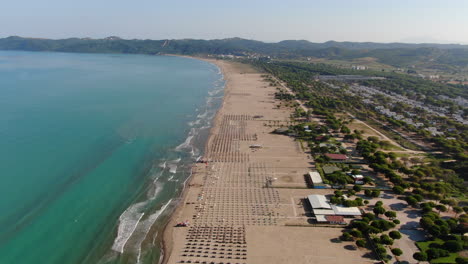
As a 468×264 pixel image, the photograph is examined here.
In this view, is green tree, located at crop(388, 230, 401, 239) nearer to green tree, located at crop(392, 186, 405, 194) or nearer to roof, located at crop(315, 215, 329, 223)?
roof, located at crop(315, 215, 329, 223)

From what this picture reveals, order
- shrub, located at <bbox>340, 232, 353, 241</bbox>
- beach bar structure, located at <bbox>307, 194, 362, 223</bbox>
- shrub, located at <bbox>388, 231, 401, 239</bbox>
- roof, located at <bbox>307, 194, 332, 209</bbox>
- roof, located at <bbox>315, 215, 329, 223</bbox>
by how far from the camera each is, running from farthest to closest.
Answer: roof, located at <bbox>307, 194, 332, 209</bbox>, beach bar structure, located at <bbox>307, 194, 362, 223</bbox>, roof, located at <bbox>315, 215, 329, 223</bbox>, shrub, located at <bbox>340, 232, 353, 241</bbox>, shrub, located at <bbox>388, 231, 401, 239</bbox>

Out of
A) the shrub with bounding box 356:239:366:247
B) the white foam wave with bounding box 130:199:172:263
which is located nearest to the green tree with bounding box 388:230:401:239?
the shrub with bounding box 356:239:366:247

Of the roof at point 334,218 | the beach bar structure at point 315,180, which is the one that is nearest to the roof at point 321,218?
the roof at point 334,218

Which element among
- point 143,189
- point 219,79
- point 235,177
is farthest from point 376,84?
point 143,189

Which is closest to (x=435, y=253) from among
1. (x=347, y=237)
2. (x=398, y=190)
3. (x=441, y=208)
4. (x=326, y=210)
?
(x=347, y=237)

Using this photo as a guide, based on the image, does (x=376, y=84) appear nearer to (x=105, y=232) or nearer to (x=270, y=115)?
(x=270, y=115)

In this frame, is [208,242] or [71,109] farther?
[71,109]
